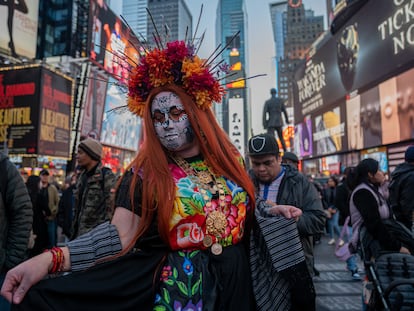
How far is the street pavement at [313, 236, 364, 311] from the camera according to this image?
443 cm

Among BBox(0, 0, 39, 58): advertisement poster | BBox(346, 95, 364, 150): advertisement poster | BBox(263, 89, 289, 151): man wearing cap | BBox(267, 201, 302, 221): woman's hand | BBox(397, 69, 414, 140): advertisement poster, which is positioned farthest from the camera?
BBox(346, 95, 364, 150): advertisement poster

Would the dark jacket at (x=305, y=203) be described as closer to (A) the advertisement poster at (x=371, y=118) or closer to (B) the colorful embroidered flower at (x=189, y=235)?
(B) the colorful embroidered flower at (x=189, y=235)

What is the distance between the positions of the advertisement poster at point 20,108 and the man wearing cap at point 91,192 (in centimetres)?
2035

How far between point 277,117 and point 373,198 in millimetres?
6861

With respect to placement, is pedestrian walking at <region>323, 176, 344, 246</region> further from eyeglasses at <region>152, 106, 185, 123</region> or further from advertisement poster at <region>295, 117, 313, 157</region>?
advertisement poster at <region>295, 117, 313, 157</region>

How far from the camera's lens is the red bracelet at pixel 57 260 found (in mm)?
1290

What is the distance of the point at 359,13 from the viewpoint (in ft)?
83.4

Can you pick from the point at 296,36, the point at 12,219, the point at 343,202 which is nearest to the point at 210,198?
the point at 12,219

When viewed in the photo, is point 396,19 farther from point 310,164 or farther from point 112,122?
point 112,122

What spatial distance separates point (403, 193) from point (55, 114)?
23634 millimetres

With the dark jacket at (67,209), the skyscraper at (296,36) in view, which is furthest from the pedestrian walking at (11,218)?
the skyscraper at (296,36)

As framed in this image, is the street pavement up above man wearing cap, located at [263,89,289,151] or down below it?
below

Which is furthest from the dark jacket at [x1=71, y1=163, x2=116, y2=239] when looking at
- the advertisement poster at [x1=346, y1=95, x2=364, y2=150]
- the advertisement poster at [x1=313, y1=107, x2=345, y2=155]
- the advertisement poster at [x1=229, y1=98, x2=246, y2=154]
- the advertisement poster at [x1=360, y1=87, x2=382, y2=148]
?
the advertisement poster at [x1=229, y1=98, x2=246, y2=154]

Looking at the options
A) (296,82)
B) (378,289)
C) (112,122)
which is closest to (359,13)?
(296,82)
